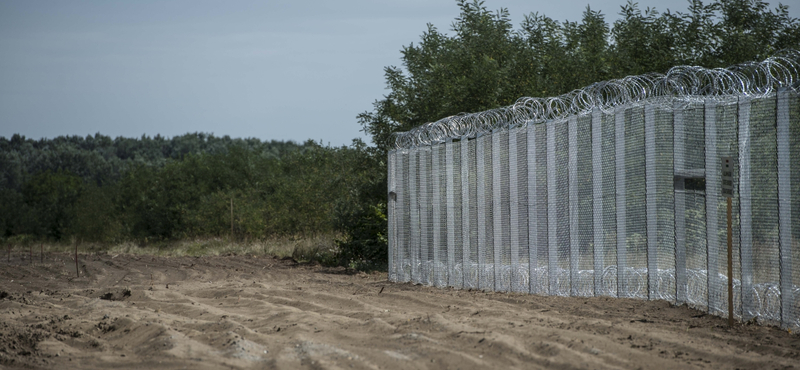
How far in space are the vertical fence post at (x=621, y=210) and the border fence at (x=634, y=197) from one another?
0.01 meters

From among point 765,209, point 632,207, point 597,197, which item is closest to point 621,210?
point 632,207

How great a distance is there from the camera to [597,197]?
699 centimetres

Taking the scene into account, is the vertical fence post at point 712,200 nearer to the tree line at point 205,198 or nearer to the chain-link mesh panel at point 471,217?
the chain-link mesh panel at point 471,217

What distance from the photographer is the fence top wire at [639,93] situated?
5732 mm

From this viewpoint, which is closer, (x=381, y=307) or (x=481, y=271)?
(x=381, y=307)

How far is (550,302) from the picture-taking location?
6.98m

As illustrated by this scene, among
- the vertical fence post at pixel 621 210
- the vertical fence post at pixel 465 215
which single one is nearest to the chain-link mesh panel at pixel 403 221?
the vertical fence post at pixel 465 215

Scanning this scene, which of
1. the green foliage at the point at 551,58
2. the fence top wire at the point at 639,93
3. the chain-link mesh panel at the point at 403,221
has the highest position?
the green foliage at the point at 551,58

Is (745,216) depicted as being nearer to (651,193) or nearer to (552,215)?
(651,193)

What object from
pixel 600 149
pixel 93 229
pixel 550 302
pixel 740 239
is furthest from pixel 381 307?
pixel 93 229

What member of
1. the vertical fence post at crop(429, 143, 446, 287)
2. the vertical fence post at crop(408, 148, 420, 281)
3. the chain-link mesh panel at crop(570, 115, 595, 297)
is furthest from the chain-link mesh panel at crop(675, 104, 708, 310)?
the vertical fence post at crop(408, 148, 420, 281)

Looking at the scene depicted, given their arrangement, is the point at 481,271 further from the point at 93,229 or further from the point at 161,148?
the point at 161,148

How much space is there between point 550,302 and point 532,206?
1.26m

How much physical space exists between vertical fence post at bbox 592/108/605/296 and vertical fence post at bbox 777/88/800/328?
2.04 m
